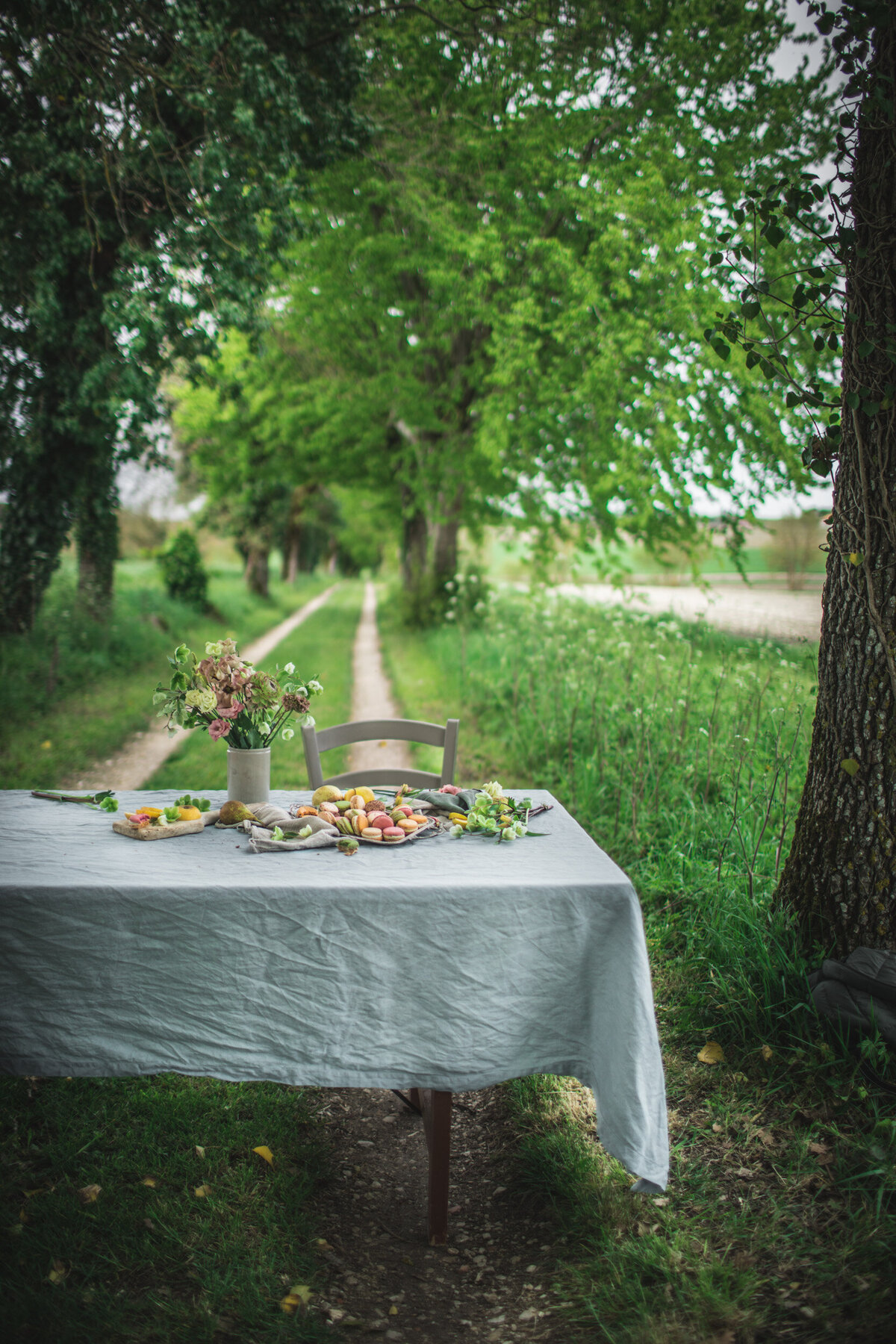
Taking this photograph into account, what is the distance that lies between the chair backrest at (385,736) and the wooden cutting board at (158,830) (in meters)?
0.79

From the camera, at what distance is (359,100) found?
8.85m

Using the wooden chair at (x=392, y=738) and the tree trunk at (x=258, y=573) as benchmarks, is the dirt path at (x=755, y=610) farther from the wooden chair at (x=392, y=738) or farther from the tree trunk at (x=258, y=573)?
the tree trunk at (x=258, y=573)

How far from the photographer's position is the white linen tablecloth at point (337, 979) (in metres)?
2.15

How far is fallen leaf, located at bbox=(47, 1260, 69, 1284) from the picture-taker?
209 centimetres

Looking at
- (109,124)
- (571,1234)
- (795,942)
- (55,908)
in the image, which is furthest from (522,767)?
(109,124)

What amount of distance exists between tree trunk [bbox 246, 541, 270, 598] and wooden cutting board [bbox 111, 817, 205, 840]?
19920 millimetres

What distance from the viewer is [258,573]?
22.4m

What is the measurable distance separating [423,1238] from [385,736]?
180 cm

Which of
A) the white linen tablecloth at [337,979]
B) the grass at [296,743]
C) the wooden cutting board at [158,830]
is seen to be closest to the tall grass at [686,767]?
the white linen tablecloth at [337,979]

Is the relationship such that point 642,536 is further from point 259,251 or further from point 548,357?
point 259,251

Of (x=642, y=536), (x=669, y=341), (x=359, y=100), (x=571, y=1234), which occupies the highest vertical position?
(x=359, y=100)

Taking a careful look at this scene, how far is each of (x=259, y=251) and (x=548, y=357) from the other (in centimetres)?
465

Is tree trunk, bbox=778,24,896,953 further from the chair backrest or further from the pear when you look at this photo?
the pear

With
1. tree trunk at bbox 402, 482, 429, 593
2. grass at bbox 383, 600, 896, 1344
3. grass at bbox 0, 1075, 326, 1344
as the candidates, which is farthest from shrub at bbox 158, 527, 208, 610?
grass at bbox 0, 1075, 326, 1344
